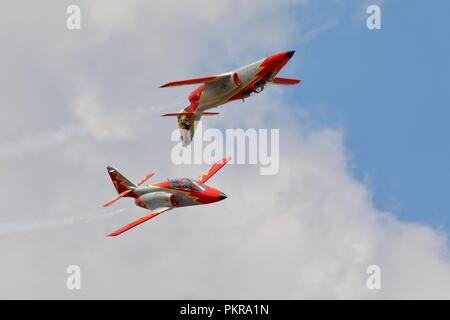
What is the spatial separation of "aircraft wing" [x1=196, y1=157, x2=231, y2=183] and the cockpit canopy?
15.2ft

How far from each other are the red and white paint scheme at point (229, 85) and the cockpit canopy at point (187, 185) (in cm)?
549

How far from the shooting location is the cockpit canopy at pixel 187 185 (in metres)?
81.4

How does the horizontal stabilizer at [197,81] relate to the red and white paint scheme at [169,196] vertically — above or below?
above

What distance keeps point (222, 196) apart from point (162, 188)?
522 centimetres

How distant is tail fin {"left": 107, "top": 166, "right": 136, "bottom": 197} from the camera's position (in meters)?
86.5

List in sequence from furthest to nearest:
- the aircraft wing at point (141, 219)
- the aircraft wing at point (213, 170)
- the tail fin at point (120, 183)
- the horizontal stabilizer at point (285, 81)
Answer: the horizontal stabilizer at point (285, 81), the aircraft wing at point (213, 170), the tail fin at point (120, 183), the aircraft wing at point (141, 219)

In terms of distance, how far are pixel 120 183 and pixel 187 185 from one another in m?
8.00

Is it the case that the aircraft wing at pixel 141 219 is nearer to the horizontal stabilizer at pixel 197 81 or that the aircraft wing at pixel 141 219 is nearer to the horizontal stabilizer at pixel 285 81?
the horizontal stabilizer at pixel 197 81

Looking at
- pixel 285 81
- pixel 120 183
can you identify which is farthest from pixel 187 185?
pixel 285 81

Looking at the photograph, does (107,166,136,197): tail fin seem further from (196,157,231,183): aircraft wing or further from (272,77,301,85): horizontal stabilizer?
(272,77,301,85): horizontal stabilizer

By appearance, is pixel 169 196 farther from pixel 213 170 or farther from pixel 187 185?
pixel 213 170

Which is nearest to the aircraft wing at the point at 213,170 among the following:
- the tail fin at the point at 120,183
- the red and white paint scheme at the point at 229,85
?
the red and white paint scheme at the point at 229,85

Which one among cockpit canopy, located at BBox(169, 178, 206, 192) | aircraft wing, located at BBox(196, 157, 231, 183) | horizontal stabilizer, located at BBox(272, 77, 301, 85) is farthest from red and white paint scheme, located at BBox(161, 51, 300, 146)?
horizontal stabilizer, located at BBox(272, 77, 301, 85)

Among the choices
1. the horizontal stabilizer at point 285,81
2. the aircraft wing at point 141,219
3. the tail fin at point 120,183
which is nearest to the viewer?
the aircraft wing at point 141,219
